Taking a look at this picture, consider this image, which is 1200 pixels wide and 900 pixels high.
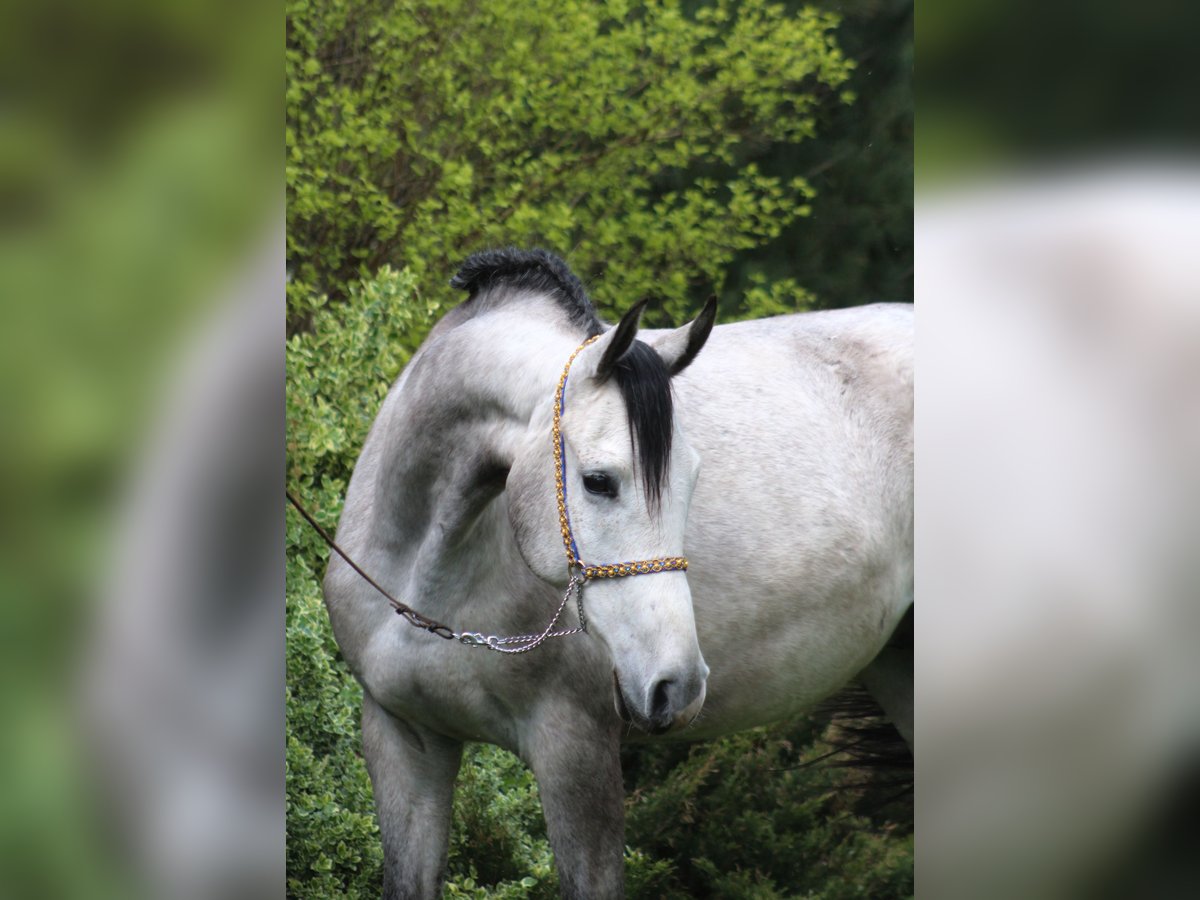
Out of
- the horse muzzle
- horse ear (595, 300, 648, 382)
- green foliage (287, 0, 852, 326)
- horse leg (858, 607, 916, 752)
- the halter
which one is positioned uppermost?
green foliage (287, 0, 852, 326)

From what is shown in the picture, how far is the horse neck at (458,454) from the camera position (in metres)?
2.47

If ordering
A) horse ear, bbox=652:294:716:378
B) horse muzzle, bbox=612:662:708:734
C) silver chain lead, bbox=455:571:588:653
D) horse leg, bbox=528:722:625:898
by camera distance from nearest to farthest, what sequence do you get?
horse muzzle, bbox=612:662:708:734
silver chain lead, bbox=455:571:588:653
horse ear, bbox=652:294:716:378
horse leg, bbox=528:722:625:898

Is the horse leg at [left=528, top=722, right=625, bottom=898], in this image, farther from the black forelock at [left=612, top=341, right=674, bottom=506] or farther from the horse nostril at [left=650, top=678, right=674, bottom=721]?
the black forelock at [left=612, top=341, right=674, bottom=506]

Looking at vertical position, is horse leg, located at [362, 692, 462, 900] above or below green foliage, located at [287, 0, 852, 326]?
below

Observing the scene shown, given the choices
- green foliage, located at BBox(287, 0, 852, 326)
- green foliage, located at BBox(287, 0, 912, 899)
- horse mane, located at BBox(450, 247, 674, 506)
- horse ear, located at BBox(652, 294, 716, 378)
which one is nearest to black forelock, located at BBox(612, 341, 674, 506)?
horse mane, located at BBox(450, 247, 674, 506)

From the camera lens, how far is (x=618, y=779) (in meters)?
2.69

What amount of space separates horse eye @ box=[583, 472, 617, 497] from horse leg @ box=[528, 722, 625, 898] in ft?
2.15

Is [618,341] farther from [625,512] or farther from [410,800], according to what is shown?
[410,800]

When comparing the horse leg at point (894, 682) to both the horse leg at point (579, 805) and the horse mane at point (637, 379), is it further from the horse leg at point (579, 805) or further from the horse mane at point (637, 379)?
the horse mane at point (637, 379)

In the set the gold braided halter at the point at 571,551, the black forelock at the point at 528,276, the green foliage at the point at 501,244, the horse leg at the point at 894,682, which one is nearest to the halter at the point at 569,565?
the gold braided halter at the point at 571,551

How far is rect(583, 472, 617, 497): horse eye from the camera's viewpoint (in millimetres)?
2211

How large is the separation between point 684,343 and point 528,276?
0.50m
